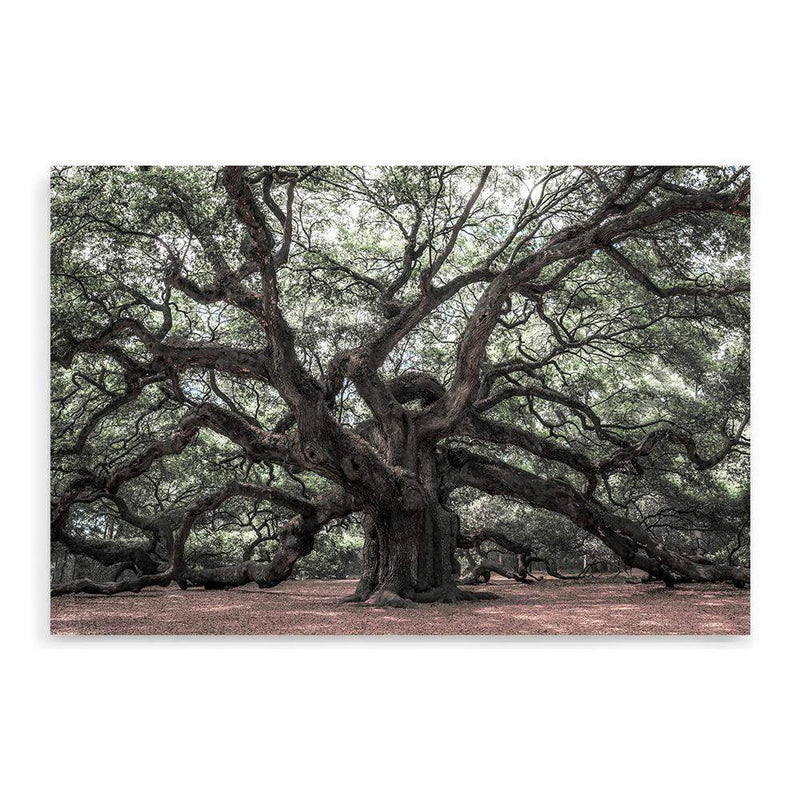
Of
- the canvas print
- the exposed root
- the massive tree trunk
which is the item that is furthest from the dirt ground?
the massive tree trunk

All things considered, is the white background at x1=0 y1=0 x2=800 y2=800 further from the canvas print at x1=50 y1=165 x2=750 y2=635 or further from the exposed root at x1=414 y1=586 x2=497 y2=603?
the exposed root at x1=414 y1=586 x2=497 y2=603

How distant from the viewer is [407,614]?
5363mm

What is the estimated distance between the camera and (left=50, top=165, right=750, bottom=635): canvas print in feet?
17.2

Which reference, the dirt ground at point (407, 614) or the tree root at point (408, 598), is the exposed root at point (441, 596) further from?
the dirt ground at point (407, 614)

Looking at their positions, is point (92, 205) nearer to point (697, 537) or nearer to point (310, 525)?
point (310, 525)

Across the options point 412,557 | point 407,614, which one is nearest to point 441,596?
point 412,557
